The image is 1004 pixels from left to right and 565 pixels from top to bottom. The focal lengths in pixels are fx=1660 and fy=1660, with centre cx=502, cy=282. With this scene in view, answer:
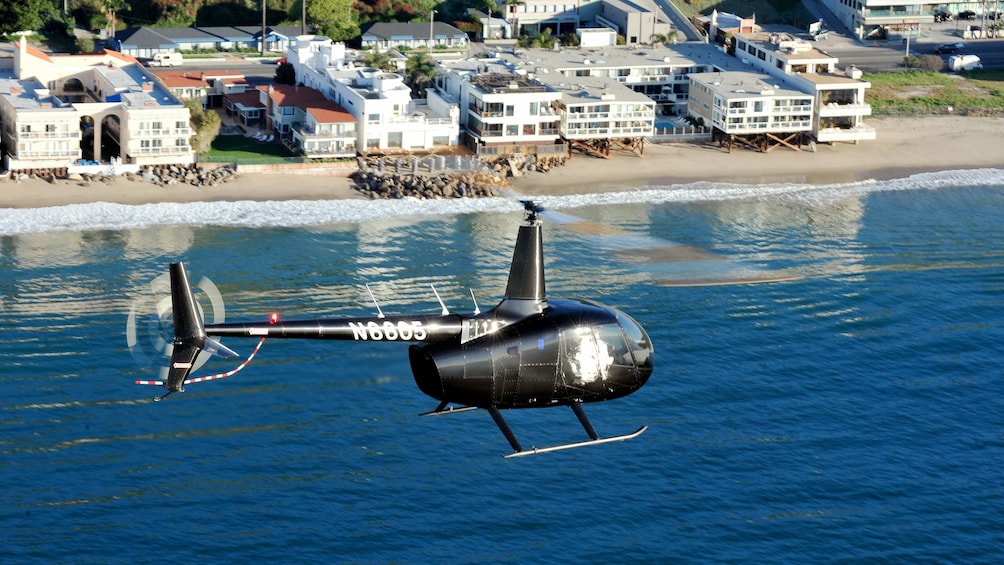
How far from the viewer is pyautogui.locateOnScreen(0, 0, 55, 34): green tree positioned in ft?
343

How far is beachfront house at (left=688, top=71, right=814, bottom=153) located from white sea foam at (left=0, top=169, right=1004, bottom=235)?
257 inches

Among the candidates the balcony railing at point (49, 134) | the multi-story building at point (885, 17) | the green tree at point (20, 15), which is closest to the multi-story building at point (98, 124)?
the balcony railing at point (49, 134)

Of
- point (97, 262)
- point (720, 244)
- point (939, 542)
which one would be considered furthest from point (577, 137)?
point (939, 542)

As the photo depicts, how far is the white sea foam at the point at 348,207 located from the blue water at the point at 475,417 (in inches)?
12.2

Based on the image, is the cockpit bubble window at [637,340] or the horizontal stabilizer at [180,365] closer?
the horizontal stabilizer at [180,365]

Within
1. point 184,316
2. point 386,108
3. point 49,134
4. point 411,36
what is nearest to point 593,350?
point 184,316

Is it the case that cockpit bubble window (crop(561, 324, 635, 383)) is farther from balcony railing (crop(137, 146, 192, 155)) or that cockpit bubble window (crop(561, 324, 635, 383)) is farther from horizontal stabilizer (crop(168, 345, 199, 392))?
balcony railing (crop(137, 146, 192, 155))

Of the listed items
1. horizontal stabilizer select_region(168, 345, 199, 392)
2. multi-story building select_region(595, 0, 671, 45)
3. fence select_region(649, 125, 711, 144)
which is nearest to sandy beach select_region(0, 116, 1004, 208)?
fence select_region(649, 125, 711, 144)

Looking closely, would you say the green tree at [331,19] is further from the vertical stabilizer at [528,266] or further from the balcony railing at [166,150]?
the vertical stabilizer at [528,266]

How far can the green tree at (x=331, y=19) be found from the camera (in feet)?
360

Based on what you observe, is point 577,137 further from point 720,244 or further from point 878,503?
point 878,503

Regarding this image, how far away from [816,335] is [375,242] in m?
22.7

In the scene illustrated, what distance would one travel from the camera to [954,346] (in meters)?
69.1

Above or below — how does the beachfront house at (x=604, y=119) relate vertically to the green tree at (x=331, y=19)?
below
